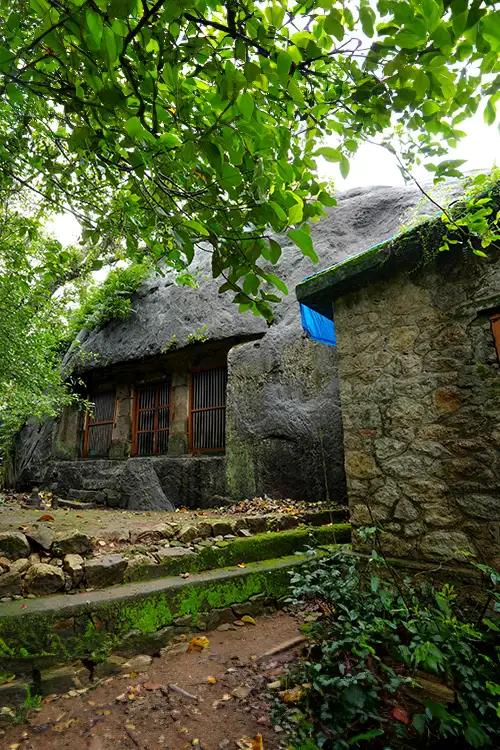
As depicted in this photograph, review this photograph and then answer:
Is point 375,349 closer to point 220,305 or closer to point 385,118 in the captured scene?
point 385,118

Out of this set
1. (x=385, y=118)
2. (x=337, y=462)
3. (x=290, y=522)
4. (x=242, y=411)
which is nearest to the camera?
(x=385, y=118)

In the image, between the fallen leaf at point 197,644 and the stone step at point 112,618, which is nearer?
the stone step at point 112,618

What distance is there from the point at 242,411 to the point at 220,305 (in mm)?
2462

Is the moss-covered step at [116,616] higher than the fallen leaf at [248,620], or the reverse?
the moss-covered step at [116,616]

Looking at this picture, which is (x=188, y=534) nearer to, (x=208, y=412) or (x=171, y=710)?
(x=171, y=710)

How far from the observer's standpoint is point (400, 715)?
7.15 ft

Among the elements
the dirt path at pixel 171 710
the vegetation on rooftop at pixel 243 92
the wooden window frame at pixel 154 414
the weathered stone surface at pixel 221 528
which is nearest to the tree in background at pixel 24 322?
the wooden window frame at pixel 154 414

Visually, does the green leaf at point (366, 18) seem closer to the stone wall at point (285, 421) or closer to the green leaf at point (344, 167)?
the green leaf at point (344, 167)

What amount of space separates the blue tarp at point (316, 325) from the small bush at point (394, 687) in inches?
122

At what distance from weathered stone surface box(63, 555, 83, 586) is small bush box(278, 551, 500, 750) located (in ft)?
5.78

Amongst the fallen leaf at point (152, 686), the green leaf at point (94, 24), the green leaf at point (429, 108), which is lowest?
the fallen leaf at point (152, 686)

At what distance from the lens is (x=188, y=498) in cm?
743

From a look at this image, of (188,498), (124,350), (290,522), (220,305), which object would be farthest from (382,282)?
(124,350)

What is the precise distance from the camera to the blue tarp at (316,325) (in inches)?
194
